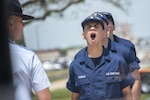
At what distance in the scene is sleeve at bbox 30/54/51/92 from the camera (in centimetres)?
161

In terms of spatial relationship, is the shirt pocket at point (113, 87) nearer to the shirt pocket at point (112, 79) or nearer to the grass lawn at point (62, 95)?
the shirt pocket at point (112, 79)

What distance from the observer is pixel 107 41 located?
188cm

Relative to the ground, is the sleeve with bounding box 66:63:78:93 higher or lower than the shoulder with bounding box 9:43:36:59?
lower

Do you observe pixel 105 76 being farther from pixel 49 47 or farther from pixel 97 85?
pixel 49 47

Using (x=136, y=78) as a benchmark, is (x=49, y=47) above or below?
above

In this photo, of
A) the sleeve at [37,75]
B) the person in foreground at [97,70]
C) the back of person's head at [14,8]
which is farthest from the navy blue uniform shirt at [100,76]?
the back of person's head at [14,8]

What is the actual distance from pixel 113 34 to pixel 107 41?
19 cm

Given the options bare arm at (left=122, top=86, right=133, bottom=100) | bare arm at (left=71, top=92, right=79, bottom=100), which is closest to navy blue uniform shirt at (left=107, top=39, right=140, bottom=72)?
bare arm at (left=122, top=86, right=133, bottom=100)

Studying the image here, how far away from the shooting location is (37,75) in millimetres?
1607

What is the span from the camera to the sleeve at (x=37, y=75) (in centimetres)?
161

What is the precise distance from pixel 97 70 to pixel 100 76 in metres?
0.03

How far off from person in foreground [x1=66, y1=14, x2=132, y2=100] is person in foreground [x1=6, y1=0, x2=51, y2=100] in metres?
0.20

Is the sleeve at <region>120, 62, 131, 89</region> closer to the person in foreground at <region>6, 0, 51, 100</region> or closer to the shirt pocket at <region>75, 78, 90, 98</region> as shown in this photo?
the shirt pocket at <region>75, 78, 90, 98</region>

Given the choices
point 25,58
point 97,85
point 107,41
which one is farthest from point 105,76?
point 25,58
